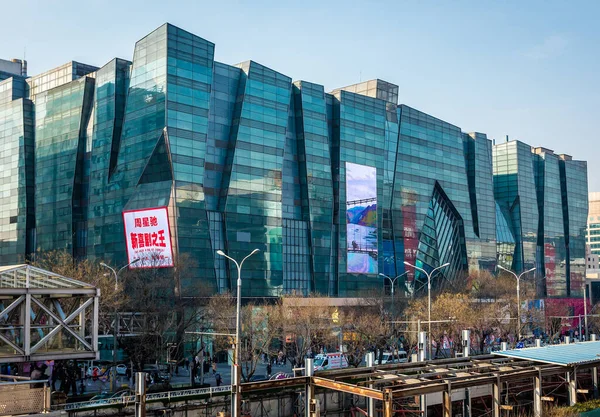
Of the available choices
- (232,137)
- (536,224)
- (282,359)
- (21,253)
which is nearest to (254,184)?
(232,137)

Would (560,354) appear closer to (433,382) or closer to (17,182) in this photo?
(433,382)

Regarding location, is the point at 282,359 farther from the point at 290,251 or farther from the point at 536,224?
the point at 536,224

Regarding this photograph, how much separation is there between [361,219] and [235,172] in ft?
74.5

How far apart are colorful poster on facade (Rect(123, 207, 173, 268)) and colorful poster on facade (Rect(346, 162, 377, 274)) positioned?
2857cm

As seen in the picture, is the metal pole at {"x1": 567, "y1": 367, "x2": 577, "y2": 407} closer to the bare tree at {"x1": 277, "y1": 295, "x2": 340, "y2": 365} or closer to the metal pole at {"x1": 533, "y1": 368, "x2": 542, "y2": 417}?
the metal pole at {"x1": 533, "y1": 368, "x2": 542, "y2": 417}

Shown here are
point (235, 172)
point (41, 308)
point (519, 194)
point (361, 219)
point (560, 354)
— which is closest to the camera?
point (41, 308)

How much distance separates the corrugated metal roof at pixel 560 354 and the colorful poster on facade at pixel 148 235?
42272 mm

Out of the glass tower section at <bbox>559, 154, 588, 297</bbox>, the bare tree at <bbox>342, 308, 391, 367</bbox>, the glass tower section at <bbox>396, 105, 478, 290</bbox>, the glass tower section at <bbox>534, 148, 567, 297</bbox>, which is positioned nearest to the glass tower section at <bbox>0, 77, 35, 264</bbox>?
the bare tree at <bbox>342, 308, 391, 367</bbox>

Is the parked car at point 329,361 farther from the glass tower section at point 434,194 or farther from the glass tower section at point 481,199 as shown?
the glass tower section at point 481,199

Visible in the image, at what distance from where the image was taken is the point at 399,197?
99375mm

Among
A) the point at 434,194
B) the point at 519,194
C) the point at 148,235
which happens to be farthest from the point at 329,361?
the point at 519,194

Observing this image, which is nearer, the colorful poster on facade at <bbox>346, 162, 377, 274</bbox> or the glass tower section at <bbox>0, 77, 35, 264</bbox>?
the glass tower section at <bbox>0, 77, 35, 264</bbox>

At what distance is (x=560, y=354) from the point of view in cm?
3397

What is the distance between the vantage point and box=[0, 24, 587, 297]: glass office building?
7262 centimetres
